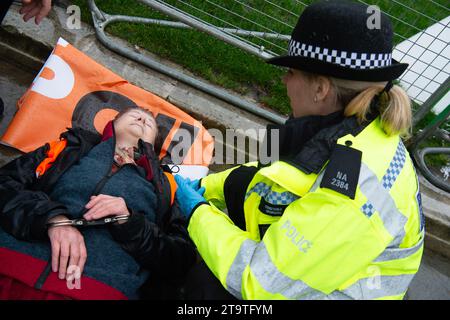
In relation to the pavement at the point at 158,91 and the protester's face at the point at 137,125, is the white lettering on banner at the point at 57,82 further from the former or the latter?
the protester's face at the point at 137,125

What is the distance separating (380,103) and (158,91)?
8.04 feet

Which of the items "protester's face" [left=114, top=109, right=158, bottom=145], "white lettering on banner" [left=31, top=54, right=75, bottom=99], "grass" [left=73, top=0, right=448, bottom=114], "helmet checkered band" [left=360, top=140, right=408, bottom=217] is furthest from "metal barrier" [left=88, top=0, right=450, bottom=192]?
"helmet checkered band" [left=360, top=140, right=408, bottom=217]

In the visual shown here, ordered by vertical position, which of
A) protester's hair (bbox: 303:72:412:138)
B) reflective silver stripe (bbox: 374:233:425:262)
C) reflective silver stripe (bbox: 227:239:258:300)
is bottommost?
reflective silver stripe (bbox: 227:239:258:300)

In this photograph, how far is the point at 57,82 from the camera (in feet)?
10.6

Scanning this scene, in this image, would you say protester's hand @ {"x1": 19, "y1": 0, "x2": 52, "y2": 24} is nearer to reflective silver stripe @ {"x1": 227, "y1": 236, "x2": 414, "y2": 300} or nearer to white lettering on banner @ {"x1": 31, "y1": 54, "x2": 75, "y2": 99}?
white lettering on banner @ {"x1": 31, "y1": 54, "x2": 75, "y2": 99}

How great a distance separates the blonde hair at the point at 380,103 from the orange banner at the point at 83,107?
6.17ft

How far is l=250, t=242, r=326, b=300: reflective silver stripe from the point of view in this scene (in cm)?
155

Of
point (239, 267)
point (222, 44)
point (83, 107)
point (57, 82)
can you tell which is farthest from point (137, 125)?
point (222, 44)

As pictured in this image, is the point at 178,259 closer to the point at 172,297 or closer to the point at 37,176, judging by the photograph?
the point at 172,297

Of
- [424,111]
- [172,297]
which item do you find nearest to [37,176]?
[172,297]

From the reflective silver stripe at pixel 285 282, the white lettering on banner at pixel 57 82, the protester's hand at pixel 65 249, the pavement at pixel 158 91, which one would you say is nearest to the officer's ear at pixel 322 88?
the reflective silver stripe at pixel 285 282

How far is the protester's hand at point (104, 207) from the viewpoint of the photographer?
1962 millimetres

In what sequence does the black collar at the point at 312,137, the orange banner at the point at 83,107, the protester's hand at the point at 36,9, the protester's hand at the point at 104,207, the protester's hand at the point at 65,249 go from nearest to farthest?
1. the black collar at the point at 312,137
2. the protester's hand at the point at 65,249
3. the protester's hand at the point at 104,207
4. the protester's hand at the point at 36,9
5. the orange banner at the point at 83,107
